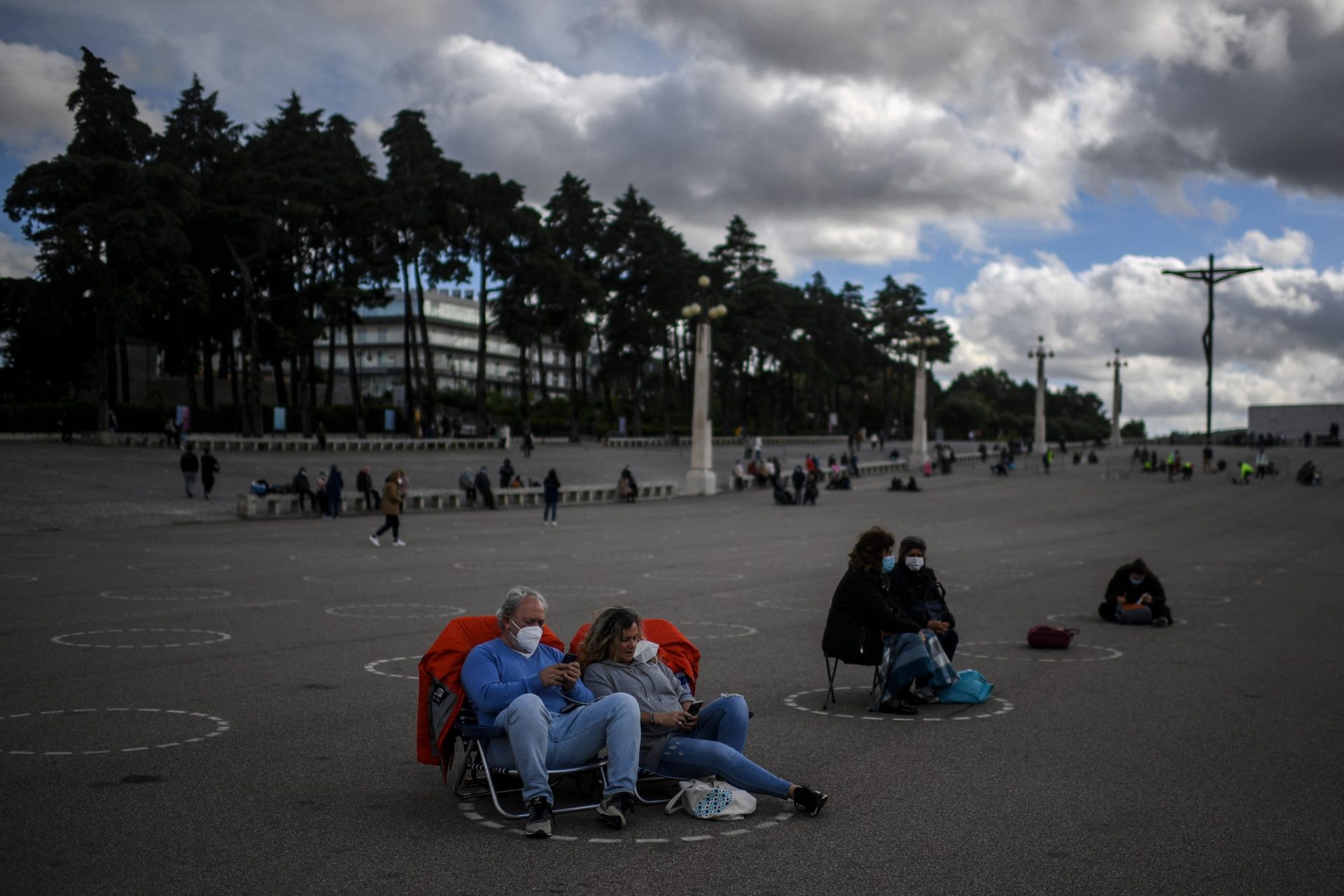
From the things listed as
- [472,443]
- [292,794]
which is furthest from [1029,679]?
[472,443]

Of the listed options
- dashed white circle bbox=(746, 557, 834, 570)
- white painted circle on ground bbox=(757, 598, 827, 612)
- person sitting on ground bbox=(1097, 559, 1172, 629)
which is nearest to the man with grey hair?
white painted circle on ground bbox=(757, 598, 827, 612)

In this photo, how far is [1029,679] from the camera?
10.9 meters

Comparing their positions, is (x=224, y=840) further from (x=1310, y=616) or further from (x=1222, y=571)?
(x=1222, y=571)

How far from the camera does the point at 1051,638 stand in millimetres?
12758

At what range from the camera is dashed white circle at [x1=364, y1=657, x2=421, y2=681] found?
10550 mm

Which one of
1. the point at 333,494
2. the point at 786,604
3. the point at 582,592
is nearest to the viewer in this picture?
the point at 786,604

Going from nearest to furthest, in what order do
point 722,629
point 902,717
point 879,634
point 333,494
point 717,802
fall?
point 717,802, point 902,717, point 879,634, point 722,629, point 333,494

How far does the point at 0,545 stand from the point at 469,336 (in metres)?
123

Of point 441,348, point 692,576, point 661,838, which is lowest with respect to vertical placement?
point 692,576

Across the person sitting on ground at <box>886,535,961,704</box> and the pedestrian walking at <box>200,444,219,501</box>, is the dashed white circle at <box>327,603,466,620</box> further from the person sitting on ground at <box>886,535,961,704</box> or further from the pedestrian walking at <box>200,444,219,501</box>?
the pedestrian walking at <box>200,444,219,501</box>

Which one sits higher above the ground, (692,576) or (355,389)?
(355,389)

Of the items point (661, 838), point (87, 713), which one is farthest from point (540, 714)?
point (87, 713)

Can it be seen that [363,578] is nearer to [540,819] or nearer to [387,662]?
[387,662]

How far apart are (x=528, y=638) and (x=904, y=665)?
3.62 meters
